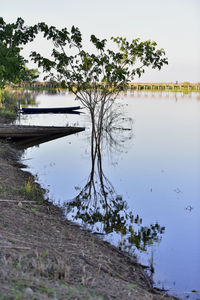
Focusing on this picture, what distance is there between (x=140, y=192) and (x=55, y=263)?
8744 millimetres

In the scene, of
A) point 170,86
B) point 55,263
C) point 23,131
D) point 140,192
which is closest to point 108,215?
point 140,192

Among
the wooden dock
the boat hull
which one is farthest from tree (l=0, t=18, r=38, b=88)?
the wooden dock

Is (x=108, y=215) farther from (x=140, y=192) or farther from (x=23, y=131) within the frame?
(x=23, y=131)

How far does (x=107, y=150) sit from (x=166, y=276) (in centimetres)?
1479

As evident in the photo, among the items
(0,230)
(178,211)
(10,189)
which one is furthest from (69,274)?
(178,211)

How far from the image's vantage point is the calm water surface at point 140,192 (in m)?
8.58

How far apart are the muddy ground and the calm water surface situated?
96 centimetres

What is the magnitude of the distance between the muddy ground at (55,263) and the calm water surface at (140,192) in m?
0.96

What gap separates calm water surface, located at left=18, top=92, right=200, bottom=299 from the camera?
8578 mm

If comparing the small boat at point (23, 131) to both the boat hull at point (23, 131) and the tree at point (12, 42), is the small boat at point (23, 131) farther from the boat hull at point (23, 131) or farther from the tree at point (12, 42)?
the tree at point (12, 42)

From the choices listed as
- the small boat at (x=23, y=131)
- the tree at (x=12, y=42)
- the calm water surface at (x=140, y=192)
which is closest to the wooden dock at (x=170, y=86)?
the calm water surface at (x=140, y=192)

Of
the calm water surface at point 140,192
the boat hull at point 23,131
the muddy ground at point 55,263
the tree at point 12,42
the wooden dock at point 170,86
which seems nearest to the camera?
the muddy ground at point 55,263

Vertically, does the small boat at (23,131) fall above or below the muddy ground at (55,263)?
above

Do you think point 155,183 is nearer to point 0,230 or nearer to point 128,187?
point 128,187
